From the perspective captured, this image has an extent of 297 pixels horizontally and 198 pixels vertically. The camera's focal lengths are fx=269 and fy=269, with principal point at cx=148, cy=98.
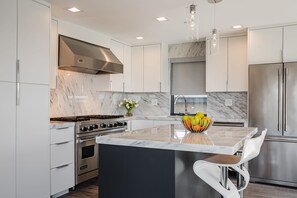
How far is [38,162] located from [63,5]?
1.90 metres

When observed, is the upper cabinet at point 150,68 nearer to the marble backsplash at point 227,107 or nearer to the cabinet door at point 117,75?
the cabinet door at point 117,75

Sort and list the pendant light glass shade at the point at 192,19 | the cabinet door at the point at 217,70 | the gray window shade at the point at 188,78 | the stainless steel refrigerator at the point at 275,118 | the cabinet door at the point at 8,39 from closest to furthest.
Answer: the pendant light glass shade at the point at 192,19 → the cabinet door at the point at 8,39 → the stainless steel refrigerator at the point at 275,118 → the cabinet door at the point at 217,70 → the gray window shade at the point at 188,78

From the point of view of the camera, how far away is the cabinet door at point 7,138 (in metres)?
2.69

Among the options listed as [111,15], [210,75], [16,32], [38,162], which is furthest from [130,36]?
[38,162]

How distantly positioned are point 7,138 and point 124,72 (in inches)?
117

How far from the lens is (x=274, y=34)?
4.11 meters

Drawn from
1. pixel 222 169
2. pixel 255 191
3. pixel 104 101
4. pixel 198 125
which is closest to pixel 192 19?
pixel 198 125

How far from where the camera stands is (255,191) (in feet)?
12.2

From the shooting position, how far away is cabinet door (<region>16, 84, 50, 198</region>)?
114 inches

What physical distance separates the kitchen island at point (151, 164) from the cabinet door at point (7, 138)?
3.78 feet

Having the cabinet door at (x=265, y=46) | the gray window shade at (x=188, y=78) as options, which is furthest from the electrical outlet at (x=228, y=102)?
the cabinet door at (x=265, y=46)

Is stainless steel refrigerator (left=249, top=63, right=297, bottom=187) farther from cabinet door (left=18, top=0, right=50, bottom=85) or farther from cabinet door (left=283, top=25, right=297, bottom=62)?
cabinet door (left=18, top=0, right=50, bottom=85)

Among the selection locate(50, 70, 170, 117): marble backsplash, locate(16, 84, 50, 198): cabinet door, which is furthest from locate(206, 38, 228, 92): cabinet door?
locate(16, 84, 50, 198): cabinet door

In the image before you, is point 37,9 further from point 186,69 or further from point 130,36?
point 186,69
